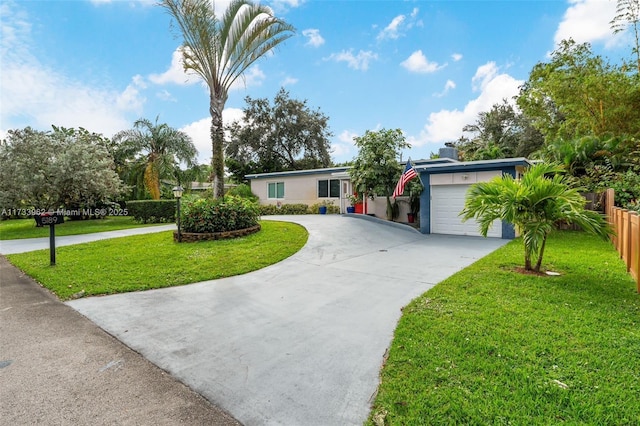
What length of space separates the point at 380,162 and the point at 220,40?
7.44 m

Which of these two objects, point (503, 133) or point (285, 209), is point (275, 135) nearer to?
point (285, 209)

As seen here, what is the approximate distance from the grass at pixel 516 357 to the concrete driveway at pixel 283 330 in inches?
11.6

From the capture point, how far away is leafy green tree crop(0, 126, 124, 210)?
13.9 m

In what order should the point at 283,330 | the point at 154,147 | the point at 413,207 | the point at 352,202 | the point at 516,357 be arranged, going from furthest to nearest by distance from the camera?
the point at 154,147, the point at 352,202, the point at 413,207, the point at 283,330, the point at 516,357

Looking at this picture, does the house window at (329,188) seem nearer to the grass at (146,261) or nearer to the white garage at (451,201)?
the white garage at (451,201)

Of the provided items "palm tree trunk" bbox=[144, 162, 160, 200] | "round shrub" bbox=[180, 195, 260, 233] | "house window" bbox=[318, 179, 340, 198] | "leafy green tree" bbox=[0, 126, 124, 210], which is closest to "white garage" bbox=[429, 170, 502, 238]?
"house window" bbox=[318, 179, 340, 198]

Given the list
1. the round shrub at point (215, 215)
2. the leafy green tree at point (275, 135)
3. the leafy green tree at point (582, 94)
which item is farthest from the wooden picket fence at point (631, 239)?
the leafy green tree at point (275, 135)

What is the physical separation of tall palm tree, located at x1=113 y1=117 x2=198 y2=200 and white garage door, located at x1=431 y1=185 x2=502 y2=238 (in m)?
16.0

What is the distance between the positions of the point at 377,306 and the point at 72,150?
16.2m

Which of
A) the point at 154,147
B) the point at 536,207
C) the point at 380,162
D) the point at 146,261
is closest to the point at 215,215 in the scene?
the point at 146,261

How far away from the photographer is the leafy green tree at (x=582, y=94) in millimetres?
13359

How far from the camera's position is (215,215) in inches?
403

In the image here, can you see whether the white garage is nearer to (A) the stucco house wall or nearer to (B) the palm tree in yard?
(A) the stucco house wall

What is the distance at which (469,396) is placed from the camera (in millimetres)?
2402
